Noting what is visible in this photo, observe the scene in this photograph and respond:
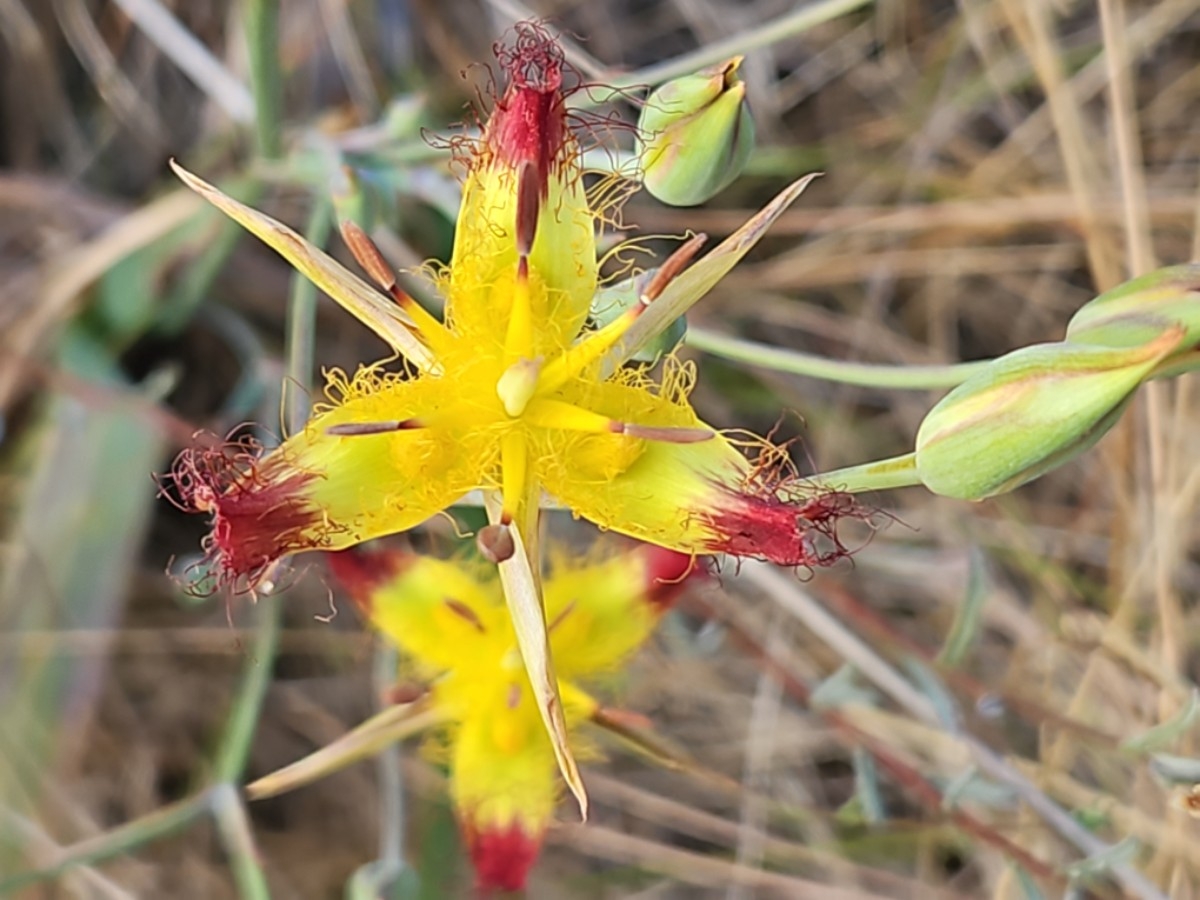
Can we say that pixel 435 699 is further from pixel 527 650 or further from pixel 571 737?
pixel 527 650

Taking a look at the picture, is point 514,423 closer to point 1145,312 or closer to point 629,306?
point 629,306

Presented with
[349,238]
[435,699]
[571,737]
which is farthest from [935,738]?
[349,238]

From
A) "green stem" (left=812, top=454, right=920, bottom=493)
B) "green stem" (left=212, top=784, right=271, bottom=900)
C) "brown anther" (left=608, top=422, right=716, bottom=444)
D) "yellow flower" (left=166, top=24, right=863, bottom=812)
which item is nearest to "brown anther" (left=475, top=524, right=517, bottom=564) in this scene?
"yellow flower" (left=166, top=24, right=863, bottom=812)

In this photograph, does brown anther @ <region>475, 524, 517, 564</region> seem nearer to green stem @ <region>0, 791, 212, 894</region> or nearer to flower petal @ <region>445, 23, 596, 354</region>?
flower petal @ <region>445, 23, 596, 354</region>

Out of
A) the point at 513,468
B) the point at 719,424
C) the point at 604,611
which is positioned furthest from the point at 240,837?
the point at 719,424

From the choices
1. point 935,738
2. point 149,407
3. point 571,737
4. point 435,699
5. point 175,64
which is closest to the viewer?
point 435,699
